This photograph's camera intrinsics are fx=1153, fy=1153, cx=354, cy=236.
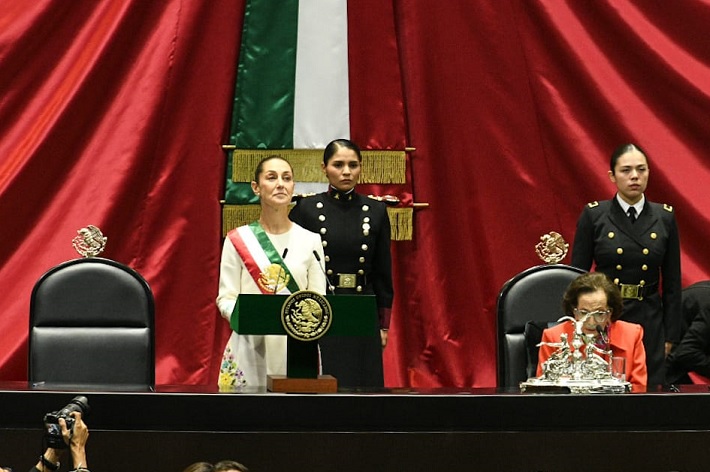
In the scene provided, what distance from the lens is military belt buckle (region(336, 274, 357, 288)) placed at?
4.34 m

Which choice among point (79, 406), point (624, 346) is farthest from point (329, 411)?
point (624, 346)

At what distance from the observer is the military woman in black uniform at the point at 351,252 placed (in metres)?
4.34

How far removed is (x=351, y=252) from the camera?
14.3ft

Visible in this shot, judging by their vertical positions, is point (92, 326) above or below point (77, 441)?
above

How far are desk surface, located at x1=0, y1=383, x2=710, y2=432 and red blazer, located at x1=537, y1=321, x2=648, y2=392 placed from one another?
0.53 meters

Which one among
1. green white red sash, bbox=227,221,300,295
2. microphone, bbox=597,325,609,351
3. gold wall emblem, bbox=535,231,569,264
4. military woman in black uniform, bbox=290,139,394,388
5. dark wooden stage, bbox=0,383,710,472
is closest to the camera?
dark wooden stage, bbox=0,383,710,472

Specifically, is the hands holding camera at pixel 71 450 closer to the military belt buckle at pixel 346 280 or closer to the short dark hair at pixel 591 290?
the short dark hair at pixel 591 290

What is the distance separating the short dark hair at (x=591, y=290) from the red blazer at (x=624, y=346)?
59 mm

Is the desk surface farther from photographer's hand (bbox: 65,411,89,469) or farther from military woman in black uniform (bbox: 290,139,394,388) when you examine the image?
military woman in black uniform (bbox: 290,139,394,388)

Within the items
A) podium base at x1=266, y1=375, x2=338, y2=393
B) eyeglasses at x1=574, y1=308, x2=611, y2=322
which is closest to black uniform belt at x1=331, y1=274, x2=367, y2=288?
eyeglasses at x1=574, y1=308, x2=611, y2=322

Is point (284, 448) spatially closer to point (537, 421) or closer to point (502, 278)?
point (537, 421)

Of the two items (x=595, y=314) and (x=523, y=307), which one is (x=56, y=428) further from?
(x=523, y=307)

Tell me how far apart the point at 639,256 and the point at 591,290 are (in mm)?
1072

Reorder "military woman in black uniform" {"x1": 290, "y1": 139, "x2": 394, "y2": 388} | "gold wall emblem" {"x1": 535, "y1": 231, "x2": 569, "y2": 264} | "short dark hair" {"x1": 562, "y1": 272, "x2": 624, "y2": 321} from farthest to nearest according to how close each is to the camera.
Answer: "military woman in black uniform" {"x1": 290, "y1": 139, "x2": 394, "y2": 388}
"gold wall emblem" {"x1": 535, "y1": 231, "x2": 569, "y2": 264}
"short dark hair" {"x1": 562, "y1": 272, "x2": 624, "y2": 321}
